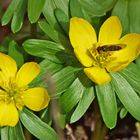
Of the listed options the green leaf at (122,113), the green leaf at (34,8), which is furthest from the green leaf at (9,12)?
the green leaf at (122,113)

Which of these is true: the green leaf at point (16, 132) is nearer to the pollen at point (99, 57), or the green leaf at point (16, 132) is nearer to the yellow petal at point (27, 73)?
the yellow petal at point (27, 73)

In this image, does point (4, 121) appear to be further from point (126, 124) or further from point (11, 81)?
point (126, 124)

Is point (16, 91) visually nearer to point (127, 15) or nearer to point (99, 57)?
point (99, 57)

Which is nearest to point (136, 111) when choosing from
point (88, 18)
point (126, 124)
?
point (88, 18)

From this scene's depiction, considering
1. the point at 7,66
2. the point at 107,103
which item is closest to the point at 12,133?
the point at 7,66

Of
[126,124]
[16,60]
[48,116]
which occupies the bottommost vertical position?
[126,124]

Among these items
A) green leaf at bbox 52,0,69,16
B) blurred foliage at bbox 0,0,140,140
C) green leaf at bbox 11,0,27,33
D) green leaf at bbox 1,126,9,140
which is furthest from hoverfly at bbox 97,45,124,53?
green leaf at bbox 1,126,9,140
